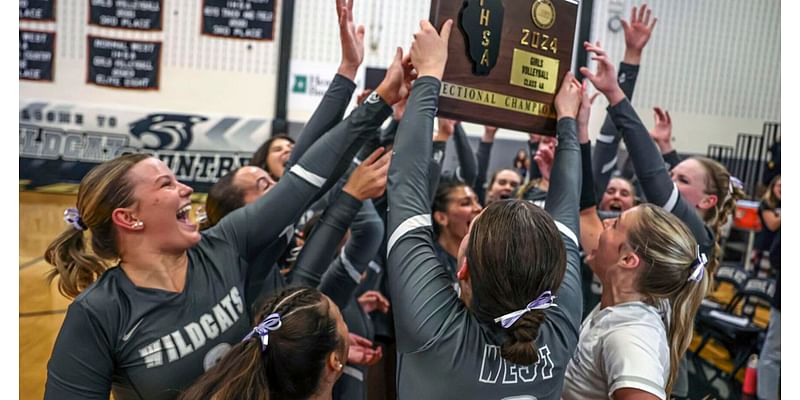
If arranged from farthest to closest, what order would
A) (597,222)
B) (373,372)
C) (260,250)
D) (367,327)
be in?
(373,372) < (367,327) < (597,222) < (260,250)

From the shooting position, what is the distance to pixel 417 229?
162cm

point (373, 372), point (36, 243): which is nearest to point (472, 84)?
point (373, 372)

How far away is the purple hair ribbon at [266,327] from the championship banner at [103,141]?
22.3 ft

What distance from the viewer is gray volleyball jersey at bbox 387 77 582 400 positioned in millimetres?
1518

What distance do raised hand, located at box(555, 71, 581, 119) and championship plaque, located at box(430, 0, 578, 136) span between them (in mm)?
29

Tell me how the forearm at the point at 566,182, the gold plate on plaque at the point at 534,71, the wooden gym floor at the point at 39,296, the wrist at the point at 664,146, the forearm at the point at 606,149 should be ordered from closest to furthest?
the forearm at the point at 566,182
the gold plate on plaque at the point at 534,71
the forearm at the point at 606,149
the wrist at the point at 664,146
the wooden gym floor at the point at 39,296

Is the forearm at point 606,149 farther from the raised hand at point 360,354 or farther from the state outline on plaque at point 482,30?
the raised hand at point 360,354

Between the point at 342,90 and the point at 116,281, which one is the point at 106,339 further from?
the point at 342,90

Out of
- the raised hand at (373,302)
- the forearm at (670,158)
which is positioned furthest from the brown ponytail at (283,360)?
the forearm at (670,158)

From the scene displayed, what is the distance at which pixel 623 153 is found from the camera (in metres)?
8.50

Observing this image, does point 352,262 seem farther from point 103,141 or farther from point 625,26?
point 103,141

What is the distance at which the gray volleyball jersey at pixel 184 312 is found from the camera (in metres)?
1.68

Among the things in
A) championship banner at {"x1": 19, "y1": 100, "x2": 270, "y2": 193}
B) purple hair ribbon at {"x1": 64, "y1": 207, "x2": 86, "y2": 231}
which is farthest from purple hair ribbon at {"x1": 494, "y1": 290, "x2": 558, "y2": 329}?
championship banner at {"x1": 19, "y1": 100, "x2": 270, "y2": 193}

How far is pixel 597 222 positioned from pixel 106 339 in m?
1.71
